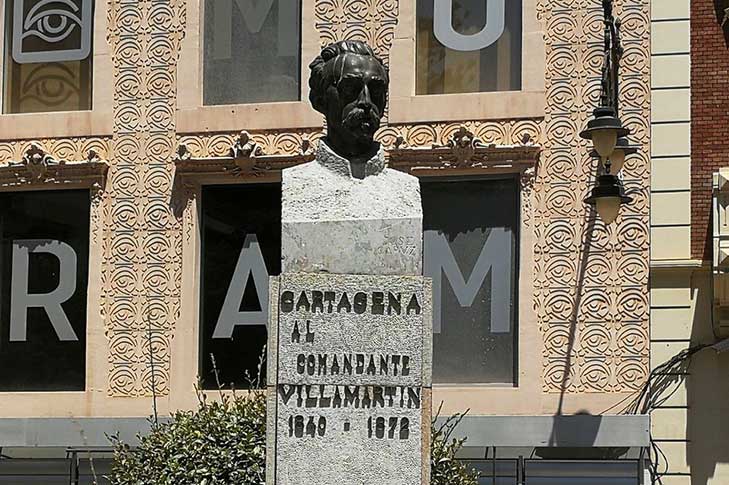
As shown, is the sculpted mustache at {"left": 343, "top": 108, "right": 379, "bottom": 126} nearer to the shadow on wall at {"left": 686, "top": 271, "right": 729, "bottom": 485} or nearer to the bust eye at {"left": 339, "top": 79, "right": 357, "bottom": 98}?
the bust eye at {"left": 339, "top": 79, "right": 357, "bottom": 98}

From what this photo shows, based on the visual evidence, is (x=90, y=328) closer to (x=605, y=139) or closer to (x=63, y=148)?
(x=63, y=148)

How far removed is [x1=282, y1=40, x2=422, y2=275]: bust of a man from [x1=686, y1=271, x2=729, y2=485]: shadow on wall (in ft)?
36.5

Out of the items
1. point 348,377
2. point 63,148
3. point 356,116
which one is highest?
point 63,148

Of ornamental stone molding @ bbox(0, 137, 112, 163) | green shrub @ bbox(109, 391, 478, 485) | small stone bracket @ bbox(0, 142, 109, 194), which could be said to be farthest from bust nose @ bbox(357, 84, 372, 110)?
ornamental stone molding @ bbox(0, 137, 112, 163)

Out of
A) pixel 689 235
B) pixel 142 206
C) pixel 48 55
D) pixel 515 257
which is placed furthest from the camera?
pixel 48 55

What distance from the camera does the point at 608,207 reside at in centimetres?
1873

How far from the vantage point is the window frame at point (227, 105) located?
2164 centimetres

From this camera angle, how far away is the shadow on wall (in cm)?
2038

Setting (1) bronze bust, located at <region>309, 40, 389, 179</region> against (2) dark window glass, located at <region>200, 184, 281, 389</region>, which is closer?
(1) bronze bust, located at <region>309, 40, 389, 179</region>

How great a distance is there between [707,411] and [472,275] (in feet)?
9.70

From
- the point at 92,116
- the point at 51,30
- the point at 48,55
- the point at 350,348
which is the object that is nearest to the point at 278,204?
the point at 92,116

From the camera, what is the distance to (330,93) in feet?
33.0

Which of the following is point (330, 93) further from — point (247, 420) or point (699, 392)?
point (699, 392)

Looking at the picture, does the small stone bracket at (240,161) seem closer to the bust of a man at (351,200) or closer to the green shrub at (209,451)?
→ the green shrub at (209,451)
